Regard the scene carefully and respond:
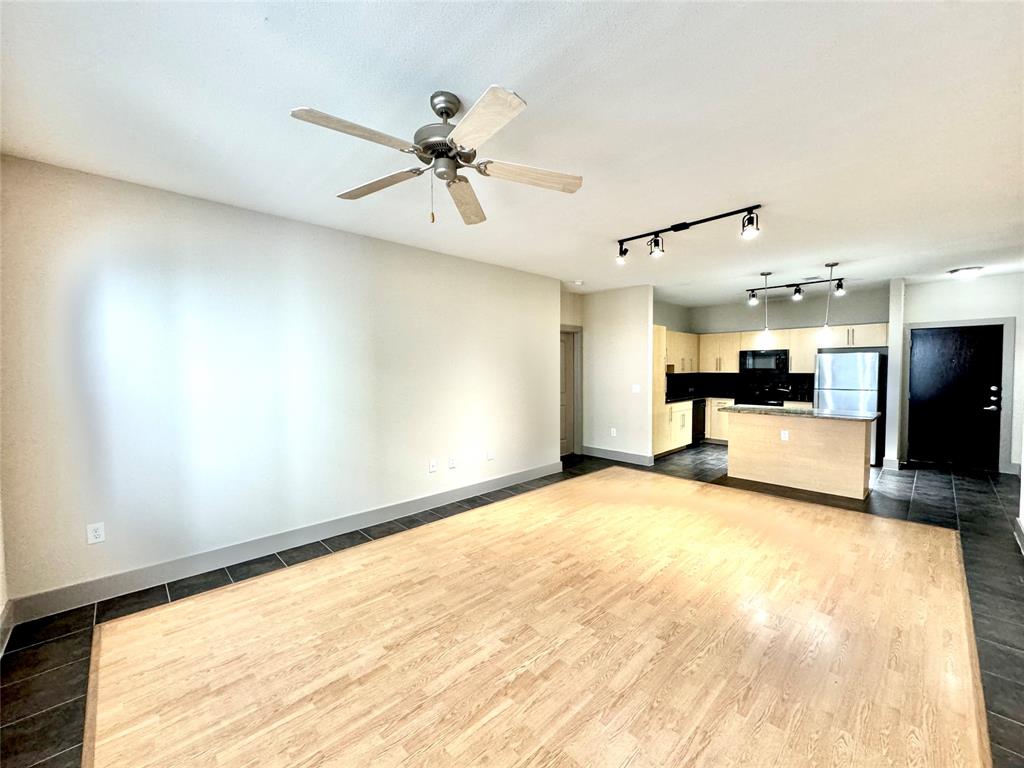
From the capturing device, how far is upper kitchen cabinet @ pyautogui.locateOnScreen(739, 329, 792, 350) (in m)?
7.00

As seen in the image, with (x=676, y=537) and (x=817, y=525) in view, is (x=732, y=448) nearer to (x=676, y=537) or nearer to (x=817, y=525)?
(x=817, y=525)

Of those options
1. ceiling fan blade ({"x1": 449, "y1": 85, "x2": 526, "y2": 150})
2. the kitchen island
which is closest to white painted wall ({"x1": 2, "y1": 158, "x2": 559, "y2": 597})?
ceiling fan blade ({"x1": 449, "y1": 85, "x2": 526, "y2": 150})

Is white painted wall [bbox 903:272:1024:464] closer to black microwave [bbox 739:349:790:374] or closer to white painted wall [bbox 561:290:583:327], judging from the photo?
black microwave [bbox 739:349:790:374]

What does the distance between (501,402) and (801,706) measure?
148 inches

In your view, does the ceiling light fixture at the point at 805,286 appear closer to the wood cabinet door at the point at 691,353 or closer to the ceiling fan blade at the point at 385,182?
the wood cabinet door at the point at 691,353

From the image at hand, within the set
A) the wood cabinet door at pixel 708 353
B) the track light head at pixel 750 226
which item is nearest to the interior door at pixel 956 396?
the wood cabinet door at pixel 708 353

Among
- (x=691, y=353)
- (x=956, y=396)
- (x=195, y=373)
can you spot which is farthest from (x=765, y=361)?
(x=195, y=373)

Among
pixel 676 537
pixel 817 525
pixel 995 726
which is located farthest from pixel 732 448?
pixel 995 726

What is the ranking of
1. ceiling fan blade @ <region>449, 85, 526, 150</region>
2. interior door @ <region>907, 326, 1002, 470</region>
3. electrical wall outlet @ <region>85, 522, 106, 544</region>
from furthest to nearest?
1. interior door @ <region>907, 326, 1002, 470</region>
2. electrical wall outlet @ <region>85, 522, 106, 544</region>
3. ceiling fan blade @ <region>449, 85, 526, 150</region>

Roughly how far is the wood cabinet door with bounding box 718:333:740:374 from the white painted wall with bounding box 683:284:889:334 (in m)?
0.44

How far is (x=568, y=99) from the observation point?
6.14 ft

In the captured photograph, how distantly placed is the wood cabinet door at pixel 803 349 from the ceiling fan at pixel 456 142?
6522mm

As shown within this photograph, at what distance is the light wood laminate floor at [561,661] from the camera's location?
5.40ft

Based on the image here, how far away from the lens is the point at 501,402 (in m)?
5.11
